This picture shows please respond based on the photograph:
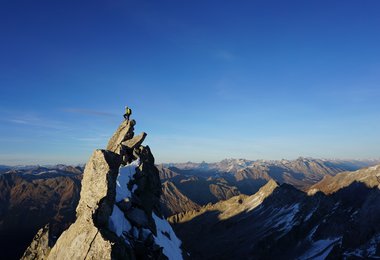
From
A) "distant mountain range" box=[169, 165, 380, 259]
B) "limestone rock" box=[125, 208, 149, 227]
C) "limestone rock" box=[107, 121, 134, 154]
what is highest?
"limestone rock" box=[107, 121, 134, 154]

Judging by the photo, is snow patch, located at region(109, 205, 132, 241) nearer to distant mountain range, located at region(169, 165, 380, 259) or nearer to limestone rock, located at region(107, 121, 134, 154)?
limestone rock, located at region(107, 121, 134, 154)

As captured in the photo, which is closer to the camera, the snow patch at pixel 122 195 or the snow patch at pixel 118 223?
the snow patch at pixel 118 223

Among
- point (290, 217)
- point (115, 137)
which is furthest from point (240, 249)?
point (115, 137)

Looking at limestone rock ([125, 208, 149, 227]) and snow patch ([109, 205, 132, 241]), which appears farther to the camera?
limestone rock ([125, 208, 149, 227])

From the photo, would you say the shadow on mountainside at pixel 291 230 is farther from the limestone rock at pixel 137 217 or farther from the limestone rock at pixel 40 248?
the limestone rock at pixel 40 248

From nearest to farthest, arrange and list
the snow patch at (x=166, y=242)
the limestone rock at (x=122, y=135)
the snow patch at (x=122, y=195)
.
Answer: the snow patch at (x=122, y=195) < the snow patch at (x=166, y=242) < the limestone rock at (x=122, y=135)

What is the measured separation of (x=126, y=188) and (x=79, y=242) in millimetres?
23926

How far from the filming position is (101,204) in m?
38.2

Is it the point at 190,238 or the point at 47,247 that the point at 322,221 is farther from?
the point at 47,247

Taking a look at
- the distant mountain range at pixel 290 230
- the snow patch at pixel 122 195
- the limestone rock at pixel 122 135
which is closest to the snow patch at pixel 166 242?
the snow patch at pixel 122 195

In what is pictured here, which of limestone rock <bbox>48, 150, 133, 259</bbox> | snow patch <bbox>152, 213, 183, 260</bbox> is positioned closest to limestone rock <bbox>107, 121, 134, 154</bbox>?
snow patch <bbox>152, 213, 183, 260</bbox>

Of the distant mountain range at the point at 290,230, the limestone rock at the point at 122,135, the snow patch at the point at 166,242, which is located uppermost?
the limestone rock at the point at 122,135

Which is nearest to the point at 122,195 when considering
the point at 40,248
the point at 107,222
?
the point at 107,222

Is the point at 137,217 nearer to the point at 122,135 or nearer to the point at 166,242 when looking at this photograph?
the point at 166,242
